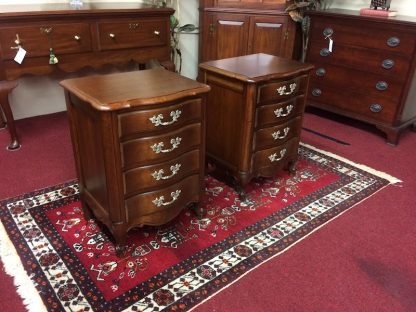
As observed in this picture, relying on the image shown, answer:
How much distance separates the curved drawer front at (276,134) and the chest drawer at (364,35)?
1.04 meters

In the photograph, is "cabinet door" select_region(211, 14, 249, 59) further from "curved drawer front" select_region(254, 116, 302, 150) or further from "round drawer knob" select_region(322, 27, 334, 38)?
"curved drawer front" select_region(254, 116, 302, 150)

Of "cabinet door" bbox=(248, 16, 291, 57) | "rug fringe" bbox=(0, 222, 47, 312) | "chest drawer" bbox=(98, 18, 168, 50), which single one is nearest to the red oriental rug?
"rug fringe" bbox=(0, 222, 47, 312)

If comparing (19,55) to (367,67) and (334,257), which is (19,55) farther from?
(367,67)

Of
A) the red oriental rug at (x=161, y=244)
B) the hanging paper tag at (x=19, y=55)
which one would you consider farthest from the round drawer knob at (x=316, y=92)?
the hanging paper tag at (x=19, y=55)

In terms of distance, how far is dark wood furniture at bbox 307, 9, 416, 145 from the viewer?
251 centimetres

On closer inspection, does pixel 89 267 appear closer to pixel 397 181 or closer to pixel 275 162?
pixel 275 162

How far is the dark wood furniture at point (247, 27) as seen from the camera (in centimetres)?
295

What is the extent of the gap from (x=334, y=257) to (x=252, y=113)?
2.44 ft

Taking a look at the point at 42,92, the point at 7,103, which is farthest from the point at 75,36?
the point at 42,92

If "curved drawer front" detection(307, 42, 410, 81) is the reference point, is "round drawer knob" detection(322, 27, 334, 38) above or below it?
above

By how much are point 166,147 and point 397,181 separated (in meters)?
1.53

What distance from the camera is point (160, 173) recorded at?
1474mm

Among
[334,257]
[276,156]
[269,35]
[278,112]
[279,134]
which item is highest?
[269,35]

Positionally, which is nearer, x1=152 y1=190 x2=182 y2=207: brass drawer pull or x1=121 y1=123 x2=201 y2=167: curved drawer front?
x1=121 y1=123 x2=201 y2=167: curved drawer front
